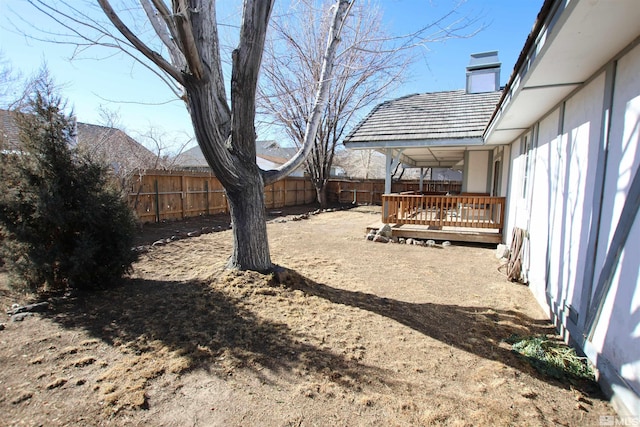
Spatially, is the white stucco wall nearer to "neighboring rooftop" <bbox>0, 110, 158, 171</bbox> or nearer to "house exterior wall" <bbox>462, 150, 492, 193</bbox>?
"house exterior wall" <bbox>462, 150, 492, 193</bbox>

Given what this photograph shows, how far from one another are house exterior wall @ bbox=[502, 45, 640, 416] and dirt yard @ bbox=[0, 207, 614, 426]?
1.14ft

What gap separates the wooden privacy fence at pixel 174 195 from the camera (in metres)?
9.89

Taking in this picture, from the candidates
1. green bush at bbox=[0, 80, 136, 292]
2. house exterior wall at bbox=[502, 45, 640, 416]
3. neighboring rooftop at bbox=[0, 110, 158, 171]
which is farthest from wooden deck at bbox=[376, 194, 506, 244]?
neighboring rooftop at bbox=[0, 110, 158, 171]

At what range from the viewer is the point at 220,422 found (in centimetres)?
191

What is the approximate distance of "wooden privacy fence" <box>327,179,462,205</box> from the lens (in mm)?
21234

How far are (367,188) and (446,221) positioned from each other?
1369 cm

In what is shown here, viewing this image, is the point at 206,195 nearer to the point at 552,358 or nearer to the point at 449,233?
the point at 449,233

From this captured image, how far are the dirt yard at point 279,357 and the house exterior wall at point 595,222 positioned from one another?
1.14ft

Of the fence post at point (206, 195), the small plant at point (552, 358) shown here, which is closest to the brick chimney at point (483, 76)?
the small plant at point (552, 358)

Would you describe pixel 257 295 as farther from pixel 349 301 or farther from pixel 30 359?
pixel 30 359

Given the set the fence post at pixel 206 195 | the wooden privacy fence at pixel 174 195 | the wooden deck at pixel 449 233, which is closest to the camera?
the wooden deck at pixel 449 233

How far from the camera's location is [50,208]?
3518 millimetres

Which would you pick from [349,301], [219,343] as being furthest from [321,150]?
[219,343]

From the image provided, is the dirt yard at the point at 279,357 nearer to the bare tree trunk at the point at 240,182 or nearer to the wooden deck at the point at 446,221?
the bare tree trunk at the point at 240,182
